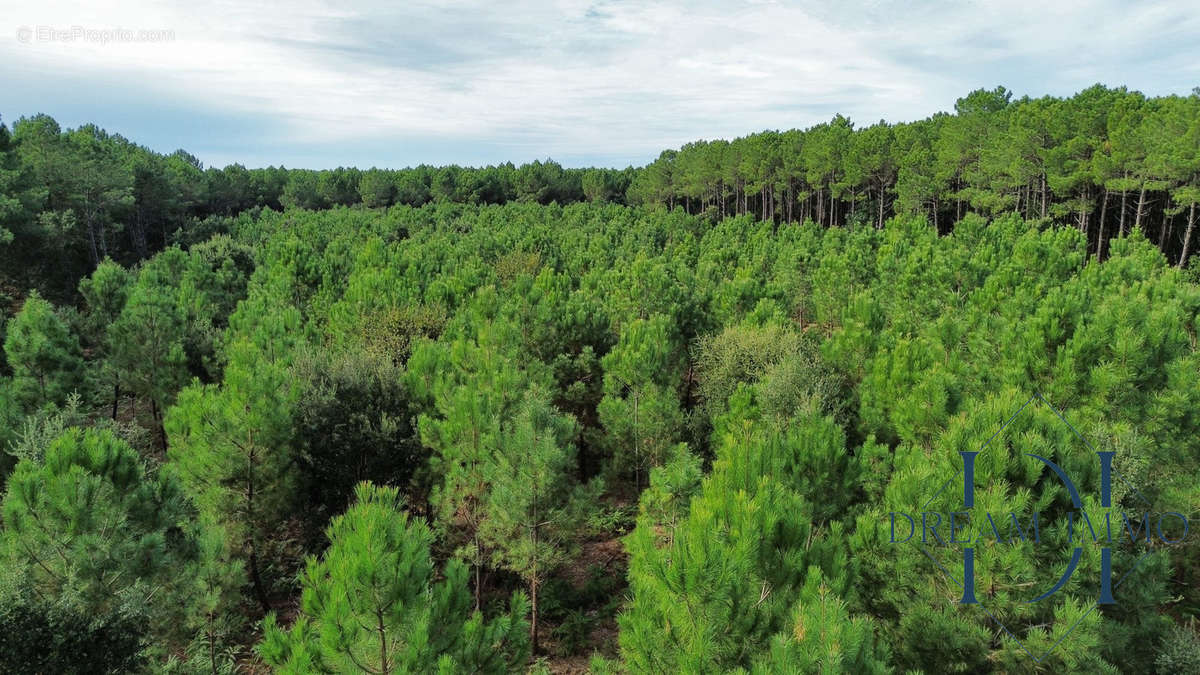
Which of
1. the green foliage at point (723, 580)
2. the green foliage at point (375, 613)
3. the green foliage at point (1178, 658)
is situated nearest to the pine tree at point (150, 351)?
the green foliage at point (375, 613)

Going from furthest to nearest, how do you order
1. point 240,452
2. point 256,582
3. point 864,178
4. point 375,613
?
1. point 864,178
2. point 256,582
3. point 240,452
4. point 375,613

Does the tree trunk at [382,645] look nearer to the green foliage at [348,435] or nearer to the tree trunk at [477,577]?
the tree trunk at [477,577]

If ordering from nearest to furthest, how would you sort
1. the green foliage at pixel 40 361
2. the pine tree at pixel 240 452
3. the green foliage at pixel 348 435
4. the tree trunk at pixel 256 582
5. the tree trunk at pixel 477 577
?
the pine tree at pixel 240 452 → the tree trunk at pixel 477 577 → the tree trunk at pixel 256 582 → the green foliage at pixel 348 435 → the green foliage at pixel 40 361

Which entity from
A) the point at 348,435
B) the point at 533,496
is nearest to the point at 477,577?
the point at 533,496

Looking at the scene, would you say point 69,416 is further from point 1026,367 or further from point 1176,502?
point 1176,502

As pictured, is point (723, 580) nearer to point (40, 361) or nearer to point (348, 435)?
point (348, 435)

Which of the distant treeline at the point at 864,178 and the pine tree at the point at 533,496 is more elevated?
the distant treeline at the point at 864,178
